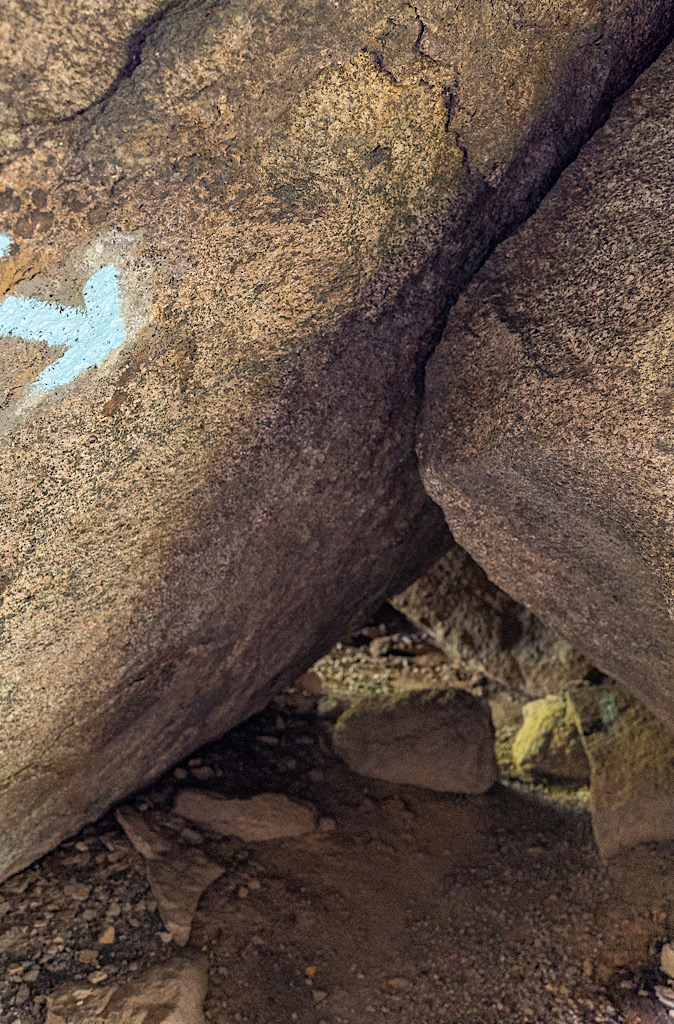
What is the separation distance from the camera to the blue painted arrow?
3.60 ft

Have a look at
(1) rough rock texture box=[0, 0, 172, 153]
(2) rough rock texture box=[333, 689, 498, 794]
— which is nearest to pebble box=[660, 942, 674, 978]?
(2) rough rock texture box=[333, 689, 498, 794]

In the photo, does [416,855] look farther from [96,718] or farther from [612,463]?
[612,463]

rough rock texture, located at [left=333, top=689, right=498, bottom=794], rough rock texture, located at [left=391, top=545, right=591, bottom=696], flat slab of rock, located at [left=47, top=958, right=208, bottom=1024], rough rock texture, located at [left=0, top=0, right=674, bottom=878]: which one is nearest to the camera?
rough rock texture, located at [left=0, top=0, right=674, bottom=878]

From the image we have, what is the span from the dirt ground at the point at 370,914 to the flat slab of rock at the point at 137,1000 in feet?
0.11

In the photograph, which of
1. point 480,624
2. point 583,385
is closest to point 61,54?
point 583,385

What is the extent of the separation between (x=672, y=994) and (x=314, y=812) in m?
1.04

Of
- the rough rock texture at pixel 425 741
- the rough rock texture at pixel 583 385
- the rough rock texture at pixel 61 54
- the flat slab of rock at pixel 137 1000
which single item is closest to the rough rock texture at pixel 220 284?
the rough rock texture at pixel 61 54

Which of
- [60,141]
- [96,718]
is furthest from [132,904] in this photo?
[60,141]

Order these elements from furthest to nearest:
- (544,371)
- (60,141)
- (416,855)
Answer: (416,855) → (544,371) → (60,141)

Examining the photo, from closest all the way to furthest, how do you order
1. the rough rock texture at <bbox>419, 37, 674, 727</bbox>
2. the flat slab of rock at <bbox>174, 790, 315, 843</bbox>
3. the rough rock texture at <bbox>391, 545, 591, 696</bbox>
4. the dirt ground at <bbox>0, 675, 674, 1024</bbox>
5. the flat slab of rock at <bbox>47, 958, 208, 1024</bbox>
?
1. the rough rock texture at <bbox>419, 37, 674, 727</bbox>
2. the flat slab of rock at <bbox>47, 958, 208, 1024</bbox>
3. the dirt ground at <bbox>0, 675, 674, 1024</bbox>
4. the flat slab of rock at <bbox>174, 790, 315, 843</bbox>
5. the rough rock texture at <bbox>391, 545, 591, 696</bbox>

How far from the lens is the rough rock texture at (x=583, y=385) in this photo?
3.99ft

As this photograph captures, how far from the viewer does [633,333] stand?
3.97 feet

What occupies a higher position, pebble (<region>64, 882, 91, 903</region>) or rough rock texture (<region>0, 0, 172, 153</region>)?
rough rock texture (<region>0, 0, 172, 153</region>)

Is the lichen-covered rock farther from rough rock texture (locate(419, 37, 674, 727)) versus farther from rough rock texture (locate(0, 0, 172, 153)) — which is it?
rough rock texture (locate(0, 0, 172, 153))
